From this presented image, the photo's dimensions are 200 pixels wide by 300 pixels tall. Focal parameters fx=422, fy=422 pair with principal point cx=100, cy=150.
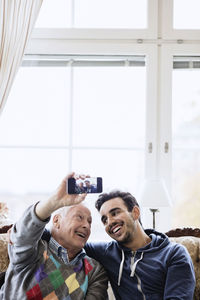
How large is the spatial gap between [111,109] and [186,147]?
64 cm

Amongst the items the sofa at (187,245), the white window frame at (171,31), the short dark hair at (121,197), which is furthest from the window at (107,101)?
the short dark hair at (121,197)

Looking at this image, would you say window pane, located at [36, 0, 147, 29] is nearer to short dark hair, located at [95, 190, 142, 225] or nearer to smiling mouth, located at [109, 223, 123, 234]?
short dark hair, located at [95, 190, 142, 225]

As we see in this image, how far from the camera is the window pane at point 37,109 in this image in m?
3.25

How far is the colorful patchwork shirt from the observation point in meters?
1.82

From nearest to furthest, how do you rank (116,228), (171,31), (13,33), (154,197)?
(116,228) < (154,197) < (13,33) < (171,31)

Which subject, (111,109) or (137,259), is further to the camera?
(111,109)

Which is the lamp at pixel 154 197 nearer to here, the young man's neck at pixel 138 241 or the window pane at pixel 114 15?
the young man's neck at pixel 138 241

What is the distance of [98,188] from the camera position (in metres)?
1.86

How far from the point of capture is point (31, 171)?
324 centimetres

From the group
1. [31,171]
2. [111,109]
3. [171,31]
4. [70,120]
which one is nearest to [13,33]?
[70,120]

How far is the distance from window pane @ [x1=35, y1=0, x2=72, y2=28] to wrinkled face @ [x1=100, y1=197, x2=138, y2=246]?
1.73 meters

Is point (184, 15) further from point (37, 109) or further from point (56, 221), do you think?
point (56, 221)

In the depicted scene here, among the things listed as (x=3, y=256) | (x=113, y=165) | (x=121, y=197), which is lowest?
(x=3, y=256)

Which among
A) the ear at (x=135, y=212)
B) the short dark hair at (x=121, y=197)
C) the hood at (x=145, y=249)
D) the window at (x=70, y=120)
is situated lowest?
the hood at (x=145, y=249)
